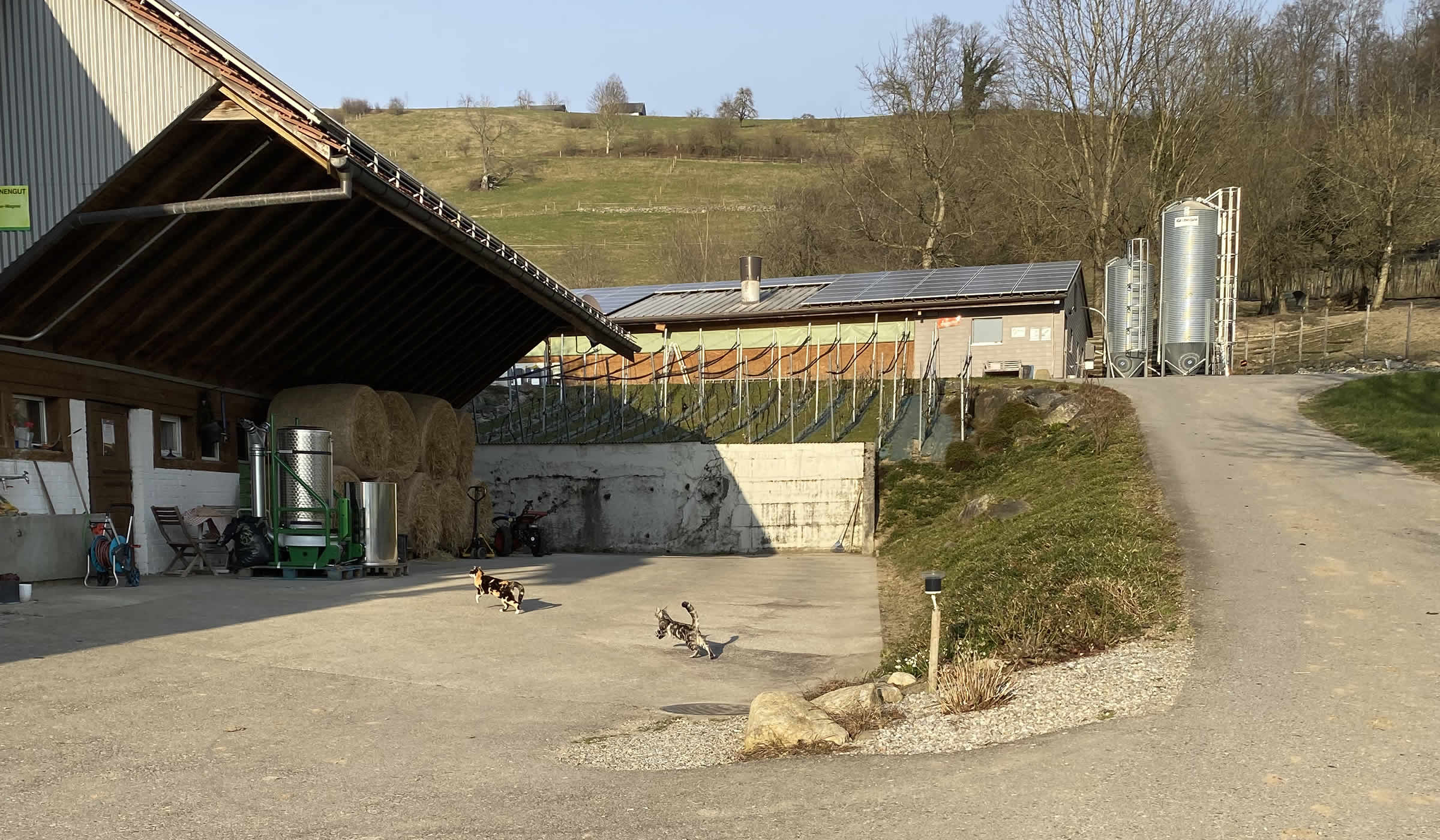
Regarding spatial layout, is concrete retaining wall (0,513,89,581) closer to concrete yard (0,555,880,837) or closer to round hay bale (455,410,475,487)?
concrete yard (0,555,880,837)

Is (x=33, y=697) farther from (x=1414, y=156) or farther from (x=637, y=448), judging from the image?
(x=1414, y=156)

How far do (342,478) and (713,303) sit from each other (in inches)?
846

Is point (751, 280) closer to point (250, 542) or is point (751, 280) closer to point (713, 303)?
point (713, 303)

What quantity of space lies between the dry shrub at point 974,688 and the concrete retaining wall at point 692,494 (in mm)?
16067

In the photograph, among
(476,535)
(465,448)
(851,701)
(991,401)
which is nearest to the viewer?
(851,701)

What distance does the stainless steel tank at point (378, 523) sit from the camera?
18.1 m

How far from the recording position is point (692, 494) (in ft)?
88.7

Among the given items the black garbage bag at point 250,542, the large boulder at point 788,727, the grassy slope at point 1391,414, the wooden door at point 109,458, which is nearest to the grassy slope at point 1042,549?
the large boulder at point 788,727

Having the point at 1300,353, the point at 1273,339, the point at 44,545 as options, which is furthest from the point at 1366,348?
the point at 44,545

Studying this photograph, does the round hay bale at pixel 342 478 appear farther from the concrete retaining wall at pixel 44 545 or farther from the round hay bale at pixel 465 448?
the round hay bale at pixel 465 448

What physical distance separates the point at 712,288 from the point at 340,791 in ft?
117

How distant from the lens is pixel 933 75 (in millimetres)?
54938

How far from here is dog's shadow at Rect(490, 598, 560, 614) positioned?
14.6 meters

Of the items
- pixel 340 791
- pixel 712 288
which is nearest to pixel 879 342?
pixel 712 288
